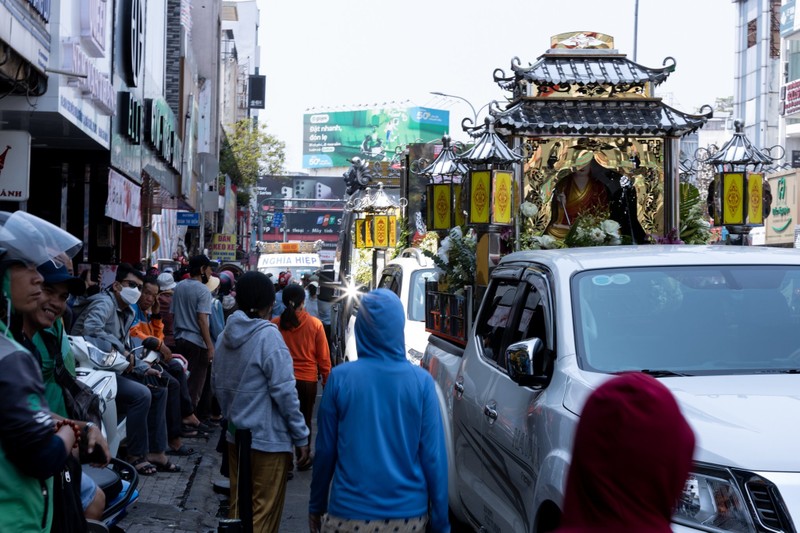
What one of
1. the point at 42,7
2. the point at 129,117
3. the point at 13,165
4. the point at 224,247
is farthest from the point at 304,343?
the point at 224,247

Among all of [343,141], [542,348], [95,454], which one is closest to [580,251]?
[542,348]

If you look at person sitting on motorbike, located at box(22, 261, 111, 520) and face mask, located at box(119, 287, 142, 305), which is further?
face mask, located at box(119, 287, 142, 305)

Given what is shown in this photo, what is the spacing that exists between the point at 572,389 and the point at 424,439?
0.67 m

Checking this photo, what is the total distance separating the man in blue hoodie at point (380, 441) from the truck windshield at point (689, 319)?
831 mm

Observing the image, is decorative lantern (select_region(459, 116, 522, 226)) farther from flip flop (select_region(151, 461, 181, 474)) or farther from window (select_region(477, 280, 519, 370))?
flip flop (select_region(151, 461, 181, 474))

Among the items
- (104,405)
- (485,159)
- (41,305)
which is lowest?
(104,405)

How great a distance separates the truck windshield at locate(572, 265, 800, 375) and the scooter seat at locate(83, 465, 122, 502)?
256 centimetres

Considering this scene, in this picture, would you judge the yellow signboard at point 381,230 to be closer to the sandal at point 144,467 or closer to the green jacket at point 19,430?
the sandal at point 144,467

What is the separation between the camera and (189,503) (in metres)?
9.27

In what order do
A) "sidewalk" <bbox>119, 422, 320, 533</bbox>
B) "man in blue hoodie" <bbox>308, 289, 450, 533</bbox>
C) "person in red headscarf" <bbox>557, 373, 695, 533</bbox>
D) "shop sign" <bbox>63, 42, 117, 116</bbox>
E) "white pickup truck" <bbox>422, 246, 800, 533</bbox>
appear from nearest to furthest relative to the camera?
1. "person in red headscarf" <bbox>557, 373, 695, 533</bbox>
2. "white pickup truck" <bbox>422, 246, 800, 533</bbox>
3. "man in blue hoodie" <bbox>308, 289, 450, 533</bbox>
4. "sidewalk" <bbox>119, 422, 320, 533</bbox>
5. "shop sign" <bbox>63, 42, 117, 116</bbox>

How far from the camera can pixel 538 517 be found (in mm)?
4805

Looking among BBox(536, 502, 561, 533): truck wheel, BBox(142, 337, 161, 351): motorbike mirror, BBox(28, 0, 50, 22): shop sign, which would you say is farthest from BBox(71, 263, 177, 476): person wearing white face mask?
BBox(536, 502, 561, 533): truck wheel

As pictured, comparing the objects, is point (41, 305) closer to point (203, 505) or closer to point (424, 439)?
point (424, 439)

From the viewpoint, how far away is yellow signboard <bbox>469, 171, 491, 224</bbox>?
32.4ft
